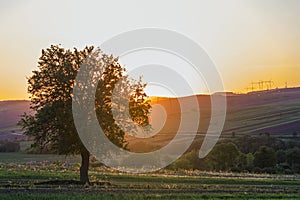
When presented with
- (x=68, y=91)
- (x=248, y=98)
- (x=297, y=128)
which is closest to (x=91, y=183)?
(x=68, y=91)

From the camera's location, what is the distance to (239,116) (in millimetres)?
159500

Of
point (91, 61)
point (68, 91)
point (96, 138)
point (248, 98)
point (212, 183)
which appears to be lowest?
point (212, 183)

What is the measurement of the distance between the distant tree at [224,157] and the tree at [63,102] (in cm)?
4719

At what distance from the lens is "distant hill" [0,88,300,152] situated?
127 m

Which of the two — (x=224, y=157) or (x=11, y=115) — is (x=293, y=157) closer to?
(x=224, y=157)

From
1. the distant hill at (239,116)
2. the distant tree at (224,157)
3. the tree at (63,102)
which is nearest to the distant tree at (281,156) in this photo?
the distant tree at (224,157)

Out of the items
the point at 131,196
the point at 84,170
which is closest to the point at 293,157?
the point at 84,170

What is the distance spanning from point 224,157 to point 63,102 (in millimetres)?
52284

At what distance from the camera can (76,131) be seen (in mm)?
39594

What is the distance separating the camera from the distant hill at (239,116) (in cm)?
12681

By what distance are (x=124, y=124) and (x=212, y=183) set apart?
1092 cm

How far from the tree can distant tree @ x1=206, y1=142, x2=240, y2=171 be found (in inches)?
1858

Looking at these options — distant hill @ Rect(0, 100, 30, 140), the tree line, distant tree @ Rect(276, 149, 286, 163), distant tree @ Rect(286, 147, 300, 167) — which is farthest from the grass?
distant hill @ Rect(0, 100, 30, 140)

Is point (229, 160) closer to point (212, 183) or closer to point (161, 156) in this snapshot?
point (161, 156)
